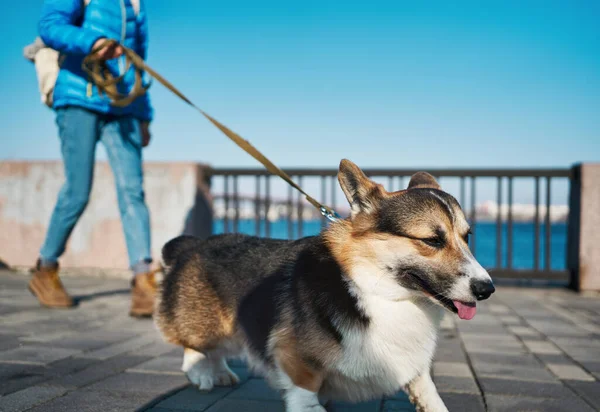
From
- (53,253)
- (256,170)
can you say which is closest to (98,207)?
(256,170)

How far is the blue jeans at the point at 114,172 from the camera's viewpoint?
4133mm

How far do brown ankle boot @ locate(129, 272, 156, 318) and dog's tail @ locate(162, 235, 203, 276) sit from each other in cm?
128

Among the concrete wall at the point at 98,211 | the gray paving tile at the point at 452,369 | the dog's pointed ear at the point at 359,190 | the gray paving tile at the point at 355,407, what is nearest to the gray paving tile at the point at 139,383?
the gray paving tile at the point at 355,407

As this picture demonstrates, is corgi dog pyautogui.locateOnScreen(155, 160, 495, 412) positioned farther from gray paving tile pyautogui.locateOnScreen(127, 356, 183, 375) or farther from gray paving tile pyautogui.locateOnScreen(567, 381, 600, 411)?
gray paving tile pyautogui.locateOnScreen(567, 381, 600, 411)

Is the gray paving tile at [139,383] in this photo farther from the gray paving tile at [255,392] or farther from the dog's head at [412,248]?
the dog's head at [412,248]

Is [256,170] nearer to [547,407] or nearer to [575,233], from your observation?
[575,233]

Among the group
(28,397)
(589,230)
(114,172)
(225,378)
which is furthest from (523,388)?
(589,230)

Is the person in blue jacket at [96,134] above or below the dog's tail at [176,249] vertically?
above

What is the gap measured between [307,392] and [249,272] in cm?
66

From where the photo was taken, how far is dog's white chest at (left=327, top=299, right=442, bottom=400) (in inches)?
79.3

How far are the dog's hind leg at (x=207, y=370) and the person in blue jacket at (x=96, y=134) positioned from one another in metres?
1.62

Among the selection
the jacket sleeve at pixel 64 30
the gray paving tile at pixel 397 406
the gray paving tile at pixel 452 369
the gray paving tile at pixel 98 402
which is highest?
the jacket sleeve at pixel 64 30

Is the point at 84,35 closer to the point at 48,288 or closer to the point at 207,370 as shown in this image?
the point at 48,288

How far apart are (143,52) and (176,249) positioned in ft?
7.64
